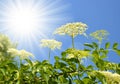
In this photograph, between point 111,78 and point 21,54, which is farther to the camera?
point 21,54

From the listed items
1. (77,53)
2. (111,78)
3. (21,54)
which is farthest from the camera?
(21,54)

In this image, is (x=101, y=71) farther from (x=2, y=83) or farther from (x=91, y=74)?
(x=2, y=83)

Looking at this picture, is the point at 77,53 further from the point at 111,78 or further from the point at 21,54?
the point at 21,54

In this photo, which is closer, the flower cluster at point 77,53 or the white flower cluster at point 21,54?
the flower cluster at point 77,53

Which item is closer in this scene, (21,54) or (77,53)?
(77,53)

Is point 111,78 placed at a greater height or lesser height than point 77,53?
lesser

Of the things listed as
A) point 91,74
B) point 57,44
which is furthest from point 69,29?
point 91,74

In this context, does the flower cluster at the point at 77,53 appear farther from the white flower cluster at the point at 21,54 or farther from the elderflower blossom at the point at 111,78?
the white flower cluster at the point at 21,54

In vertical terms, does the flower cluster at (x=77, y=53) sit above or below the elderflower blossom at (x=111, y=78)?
above

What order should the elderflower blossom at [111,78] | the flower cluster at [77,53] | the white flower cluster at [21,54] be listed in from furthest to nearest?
the white flower cluster at [21,54] < the flower cluster at [77,53] < the elderflower blossom at [111,78]

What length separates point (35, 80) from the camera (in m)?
3.35

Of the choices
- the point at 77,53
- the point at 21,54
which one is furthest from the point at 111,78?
the point at 21,54

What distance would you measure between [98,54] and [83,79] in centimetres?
34

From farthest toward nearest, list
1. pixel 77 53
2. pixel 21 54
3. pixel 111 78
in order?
pixel 21 54 < pixel 77 53 < pixel 111 78
